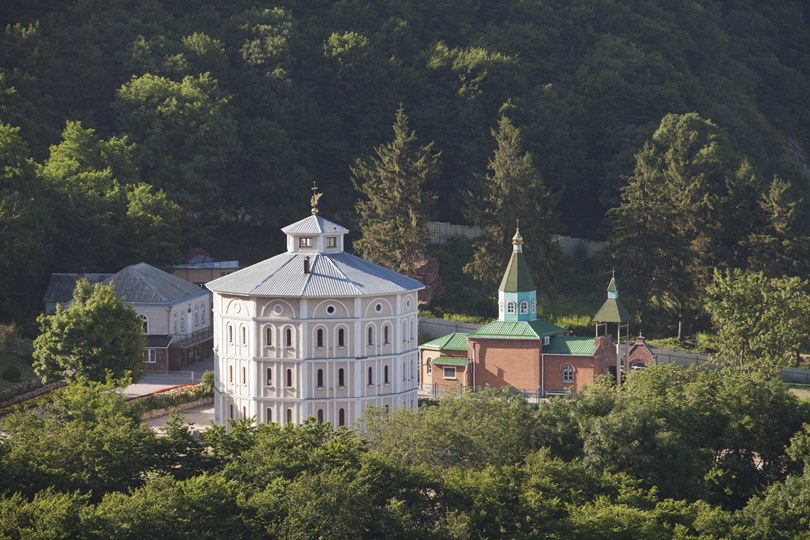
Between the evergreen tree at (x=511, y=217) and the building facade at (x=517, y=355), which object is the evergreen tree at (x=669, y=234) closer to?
the evergreen tree at (x=511, y=217)

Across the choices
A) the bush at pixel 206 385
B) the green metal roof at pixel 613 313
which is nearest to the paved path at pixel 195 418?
the bush at pixel 206 385

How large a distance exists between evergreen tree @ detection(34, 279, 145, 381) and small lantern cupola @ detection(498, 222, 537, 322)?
64.9ft

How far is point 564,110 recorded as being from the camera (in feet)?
444

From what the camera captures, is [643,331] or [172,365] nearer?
[172,365]

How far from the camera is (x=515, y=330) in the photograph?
112375 mm

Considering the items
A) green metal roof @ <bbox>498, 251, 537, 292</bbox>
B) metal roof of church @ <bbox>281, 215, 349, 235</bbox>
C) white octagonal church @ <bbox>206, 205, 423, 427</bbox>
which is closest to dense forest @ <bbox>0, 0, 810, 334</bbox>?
green metal roof @ <bbox>498, 251, 537, 292</bbox>

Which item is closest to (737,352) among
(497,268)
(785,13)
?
(497,268)

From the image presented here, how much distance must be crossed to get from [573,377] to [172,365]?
779 inches

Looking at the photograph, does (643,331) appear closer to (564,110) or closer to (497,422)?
(564,110)

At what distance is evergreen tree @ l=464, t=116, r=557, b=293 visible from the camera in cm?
12262

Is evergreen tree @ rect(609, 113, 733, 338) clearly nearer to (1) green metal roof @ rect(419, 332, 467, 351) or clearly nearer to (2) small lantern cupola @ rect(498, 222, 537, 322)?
(2) small lantern cupola @ rect(498, 222, 537, 322)

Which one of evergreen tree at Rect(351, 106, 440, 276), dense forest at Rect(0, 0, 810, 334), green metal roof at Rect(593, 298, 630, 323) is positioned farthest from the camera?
evergreen tree at Rect(351, 106, 440, 276)

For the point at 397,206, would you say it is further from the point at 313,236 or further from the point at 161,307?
the point at 313,236

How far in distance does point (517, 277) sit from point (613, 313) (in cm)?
507
